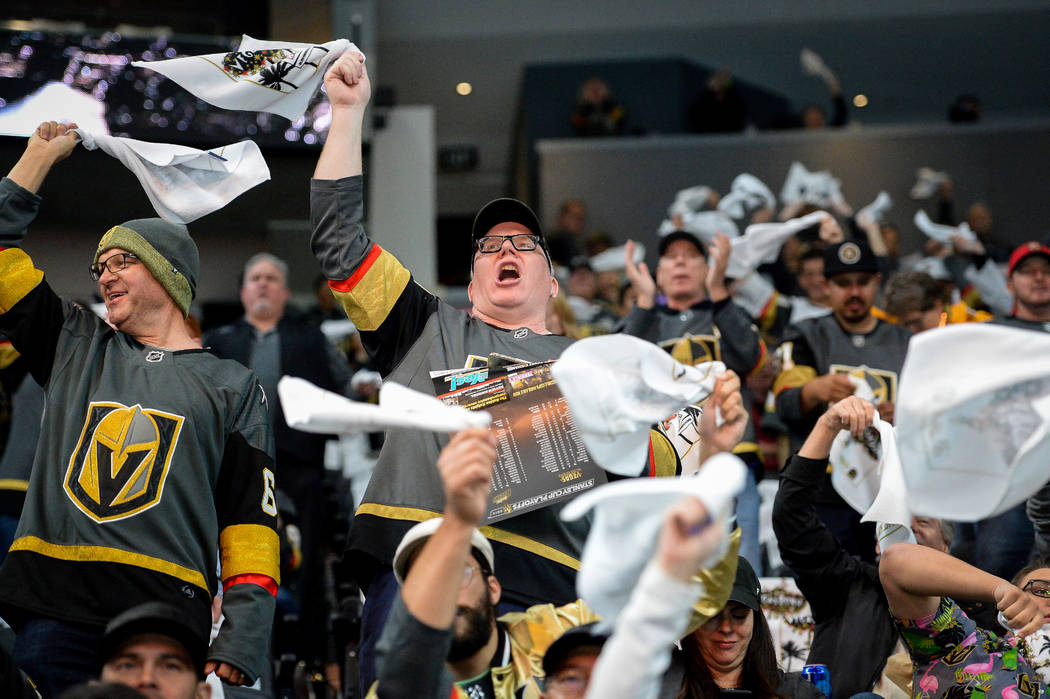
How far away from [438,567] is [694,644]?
52.7 inches

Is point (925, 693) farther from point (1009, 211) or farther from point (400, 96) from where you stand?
point (400, 96)

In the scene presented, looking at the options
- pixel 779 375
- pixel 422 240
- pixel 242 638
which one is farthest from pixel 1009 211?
pixel 242 638

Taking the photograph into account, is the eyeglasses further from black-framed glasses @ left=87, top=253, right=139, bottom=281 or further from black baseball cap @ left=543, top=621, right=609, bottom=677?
black-framed glasses @ left=87, top=253, right=139, bottom=281

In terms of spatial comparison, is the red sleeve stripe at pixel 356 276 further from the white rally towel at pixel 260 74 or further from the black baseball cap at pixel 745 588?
the black baseball cap at pixel 745 588

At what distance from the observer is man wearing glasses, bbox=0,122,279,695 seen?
3.01m

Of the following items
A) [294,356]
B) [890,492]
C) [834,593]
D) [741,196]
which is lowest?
[834,593]

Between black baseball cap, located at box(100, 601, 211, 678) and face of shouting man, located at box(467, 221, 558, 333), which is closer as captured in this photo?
black baseball cap, located at box(100, 601, 211, 678)

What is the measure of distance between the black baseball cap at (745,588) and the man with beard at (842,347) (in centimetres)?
155

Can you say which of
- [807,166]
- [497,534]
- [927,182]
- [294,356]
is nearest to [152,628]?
[497,534]

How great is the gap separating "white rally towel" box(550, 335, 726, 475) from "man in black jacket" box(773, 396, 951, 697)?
3.58 ft

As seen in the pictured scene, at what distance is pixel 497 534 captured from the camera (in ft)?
10.2

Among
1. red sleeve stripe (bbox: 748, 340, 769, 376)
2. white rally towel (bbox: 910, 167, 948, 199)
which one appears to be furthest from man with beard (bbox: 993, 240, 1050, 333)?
white rally towel (bbox: 910, 167, 948, 199)

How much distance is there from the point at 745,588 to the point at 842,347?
2115mm

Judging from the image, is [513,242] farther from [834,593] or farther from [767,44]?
[767,44]
